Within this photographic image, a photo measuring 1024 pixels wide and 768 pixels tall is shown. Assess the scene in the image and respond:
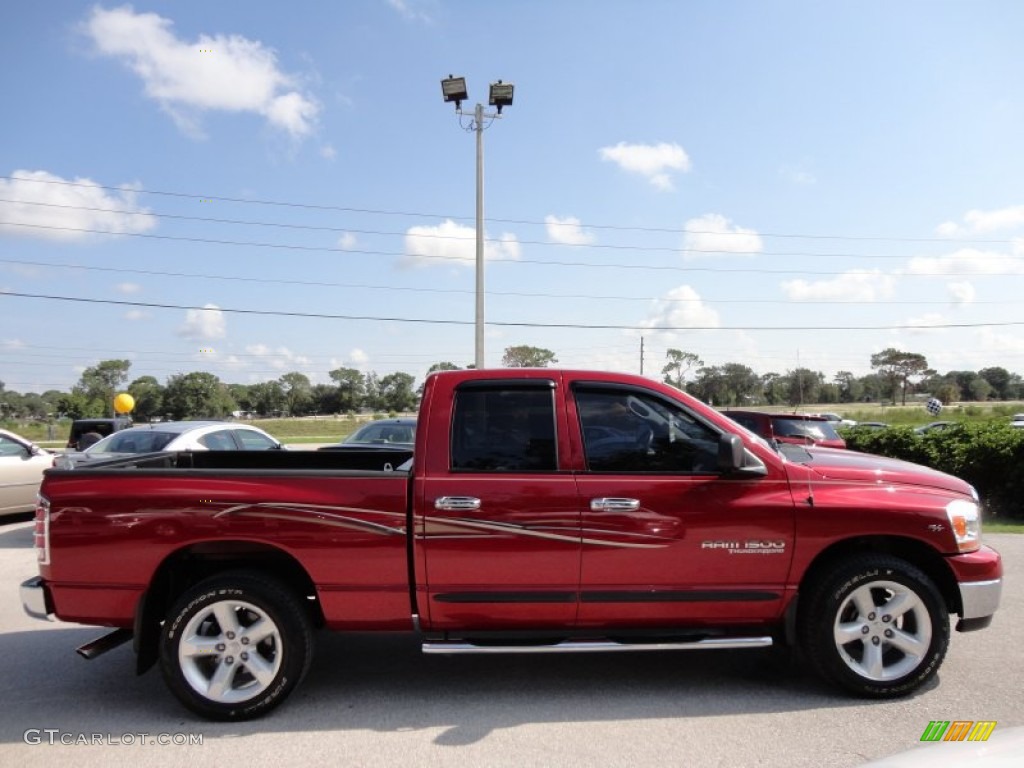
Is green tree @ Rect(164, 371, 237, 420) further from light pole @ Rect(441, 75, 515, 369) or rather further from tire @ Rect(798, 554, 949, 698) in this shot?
tire @ Rect(798, 554, 949, 698)

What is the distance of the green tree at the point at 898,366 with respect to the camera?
83.5 meters

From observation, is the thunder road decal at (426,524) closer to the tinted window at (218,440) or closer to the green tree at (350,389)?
the tinted window at (218,440)

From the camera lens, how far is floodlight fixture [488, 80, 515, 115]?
20.5 meters

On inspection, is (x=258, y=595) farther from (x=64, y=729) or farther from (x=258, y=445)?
(x=258, y=445)

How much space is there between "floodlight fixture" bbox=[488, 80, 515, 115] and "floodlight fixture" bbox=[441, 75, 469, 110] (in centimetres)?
80

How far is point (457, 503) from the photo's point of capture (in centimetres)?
386

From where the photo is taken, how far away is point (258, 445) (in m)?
10.7

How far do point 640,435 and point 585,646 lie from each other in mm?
1217

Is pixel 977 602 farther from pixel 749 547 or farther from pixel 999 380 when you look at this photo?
pixel 999 380

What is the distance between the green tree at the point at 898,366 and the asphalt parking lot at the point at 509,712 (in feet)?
295

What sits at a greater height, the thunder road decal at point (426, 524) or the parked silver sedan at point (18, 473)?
the thunder road decal at point (426, 524)

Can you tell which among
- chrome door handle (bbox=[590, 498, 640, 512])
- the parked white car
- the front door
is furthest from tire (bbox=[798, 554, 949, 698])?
the parked white car

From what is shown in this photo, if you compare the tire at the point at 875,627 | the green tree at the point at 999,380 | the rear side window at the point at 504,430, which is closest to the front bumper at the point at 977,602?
the tire at the point at 875,627

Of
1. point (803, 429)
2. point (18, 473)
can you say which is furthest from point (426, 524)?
point (18, 473)
